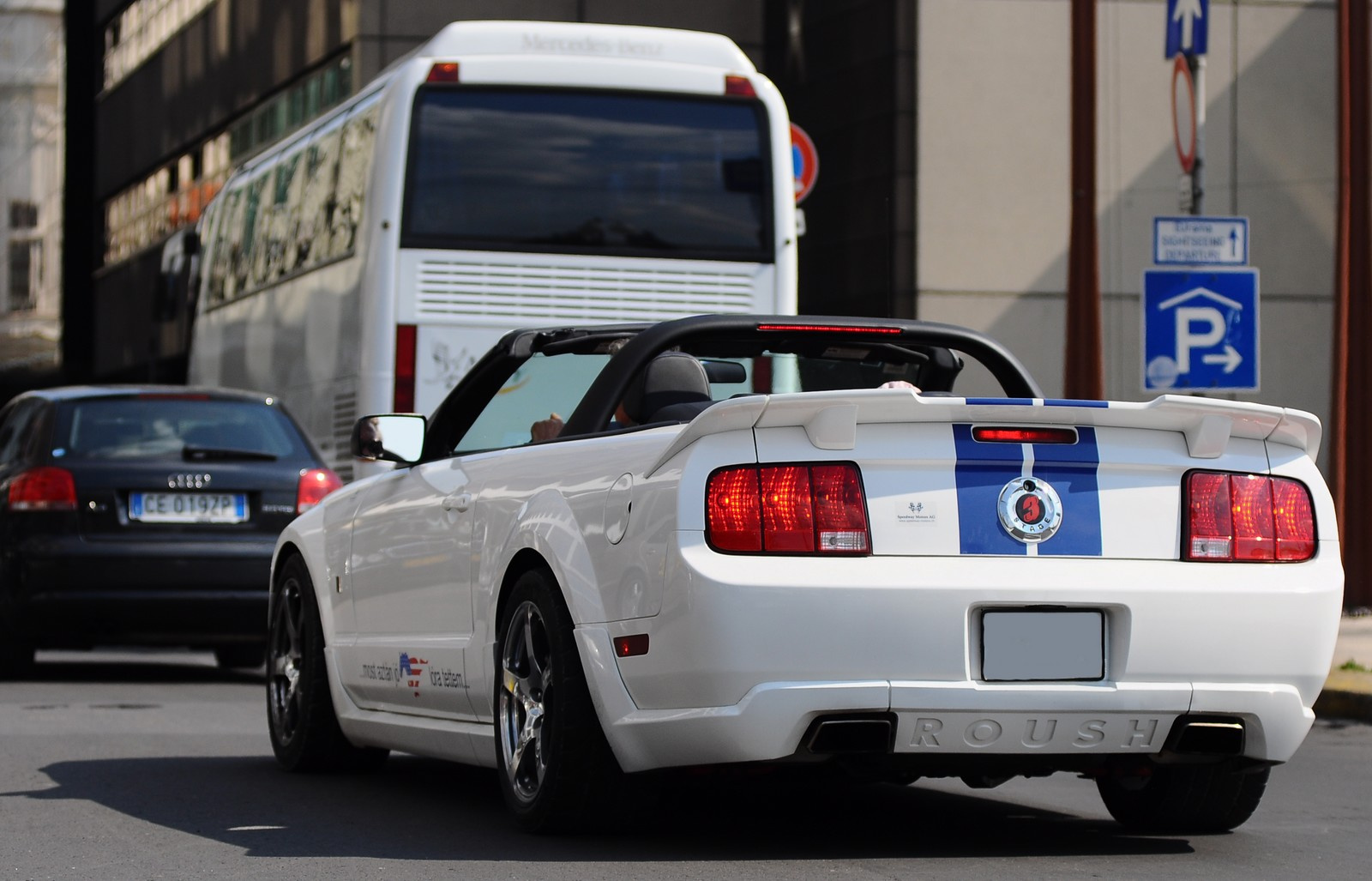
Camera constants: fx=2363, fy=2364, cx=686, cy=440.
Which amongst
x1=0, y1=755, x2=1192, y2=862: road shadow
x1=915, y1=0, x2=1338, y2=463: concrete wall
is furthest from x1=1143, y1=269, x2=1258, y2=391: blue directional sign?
x1=915, y1=0, x2=1338, y2=463: concrete wall

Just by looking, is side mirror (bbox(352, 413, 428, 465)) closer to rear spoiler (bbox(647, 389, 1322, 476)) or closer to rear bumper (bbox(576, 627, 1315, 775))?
rear bumper (bbox(576, 627, 1315, 775))

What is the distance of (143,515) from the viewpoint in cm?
1221

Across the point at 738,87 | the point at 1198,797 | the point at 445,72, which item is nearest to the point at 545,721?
the point at 1198,797

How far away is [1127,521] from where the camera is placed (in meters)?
5.75

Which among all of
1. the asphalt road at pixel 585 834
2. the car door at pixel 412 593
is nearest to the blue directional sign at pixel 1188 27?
the asphalt road at pixel 585 834

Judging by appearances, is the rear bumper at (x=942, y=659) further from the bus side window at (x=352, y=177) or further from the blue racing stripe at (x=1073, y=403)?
the bus side window at (x=352, y=177)

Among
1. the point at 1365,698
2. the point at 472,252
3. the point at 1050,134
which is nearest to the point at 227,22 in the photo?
the point at 1050,134

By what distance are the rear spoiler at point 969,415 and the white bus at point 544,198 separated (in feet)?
28.5

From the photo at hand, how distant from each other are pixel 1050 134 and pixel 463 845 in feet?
59.5

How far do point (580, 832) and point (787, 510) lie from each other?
1132 millimetres

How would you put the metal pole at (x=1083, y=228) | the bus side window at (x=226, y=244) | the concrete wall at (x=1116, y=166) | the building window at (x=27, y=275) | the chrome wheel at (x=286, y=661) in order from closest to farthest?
the chrome wheel at (x=286, y=661) → the metal pole at (x=1083, y=228) → the bus side window at (x=226, y=244) → the concrete wall at (x=1116, y=166) → the building window at (x=27, y=275)

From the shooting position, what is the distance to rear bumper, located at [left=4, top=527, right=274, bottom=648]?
12109mm

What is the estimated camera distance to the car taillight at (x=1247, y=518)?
583 centimetres

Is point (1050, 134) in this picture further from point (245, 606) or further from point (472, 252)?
point (245, 606)
